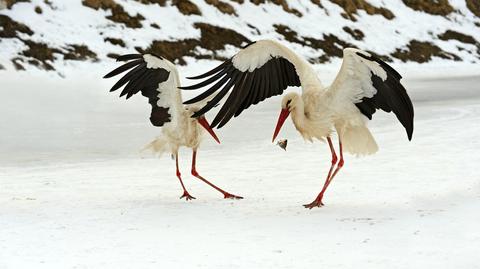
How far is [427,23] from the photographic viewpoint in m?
40.7

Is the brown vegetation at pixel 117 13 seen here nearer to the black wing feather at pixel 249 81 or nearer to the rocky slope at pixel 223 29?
the rocky slope at pixel 223 29

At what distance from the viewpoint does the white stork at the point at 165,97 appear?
21.1 feet

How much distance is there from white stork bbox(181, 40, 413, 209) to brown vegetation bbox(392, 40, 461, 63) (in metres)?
27.9

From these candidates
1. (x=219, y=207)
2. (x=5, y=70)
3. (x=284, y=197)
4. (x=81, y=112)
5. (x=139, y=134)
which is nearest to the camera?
(x=219, y=207)

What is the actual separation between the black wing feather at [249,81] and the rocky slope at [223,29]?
1407 centimetres

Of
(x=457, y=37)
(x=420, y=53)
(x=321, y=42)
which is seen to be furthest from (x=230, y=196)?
(x=457, y=37)

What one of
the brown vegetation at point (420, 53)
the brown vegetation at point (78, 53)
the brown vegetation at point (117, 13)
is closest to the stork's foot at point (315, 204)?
the brown vegetation at point (78, 53)

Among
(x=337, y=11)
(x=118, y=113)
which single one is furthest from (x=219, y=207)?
(x=337, y=11)

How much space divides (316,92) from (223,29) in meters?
23.9

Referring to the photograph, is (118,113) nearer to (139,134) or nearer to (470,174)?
(139,134)

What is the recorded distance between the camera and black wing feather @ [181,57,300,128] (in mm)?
5969

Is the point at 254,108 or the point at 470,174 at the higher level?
the point at 470,174

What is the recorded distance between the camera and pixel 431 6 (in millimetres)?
43031

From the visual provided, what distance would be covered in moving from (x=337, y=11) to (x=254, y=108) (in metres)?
22.3
